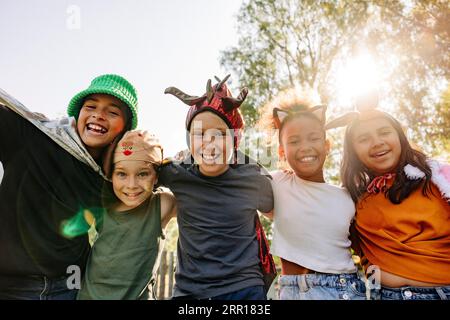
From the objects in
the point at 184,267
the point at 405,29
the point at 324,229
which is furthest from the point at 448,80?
the point at 184,267

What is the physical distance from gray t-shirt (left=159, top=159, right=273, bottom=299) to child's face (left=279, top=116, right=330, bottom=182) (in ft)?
0.84

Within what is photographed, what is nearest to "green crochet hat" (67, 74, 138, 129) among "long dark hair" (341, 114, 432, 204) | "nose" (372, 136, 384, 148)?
"long dark hair" (341, 114, 432, 204)

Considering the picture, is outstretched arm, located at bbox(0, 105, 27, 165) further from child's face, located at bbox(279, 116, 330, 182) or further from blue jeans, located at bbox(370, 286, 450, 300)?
blue jeans, located at bbox(370, 286, 450, 300)

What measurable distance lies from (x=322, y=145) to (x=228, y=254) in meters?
0.98

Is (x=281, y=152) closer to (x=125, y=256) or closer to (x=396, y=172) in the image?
(x=396, y=172)

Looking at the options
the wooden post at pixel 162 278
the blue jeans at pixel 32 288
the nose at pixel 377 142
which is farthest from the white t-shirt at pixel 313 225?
the wooden post at pixel 162 278

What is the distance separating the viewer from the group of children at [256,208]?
238 centimetres

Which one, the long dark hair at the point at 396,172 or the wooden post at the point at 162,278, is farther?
the wooden post at the point at 162,278

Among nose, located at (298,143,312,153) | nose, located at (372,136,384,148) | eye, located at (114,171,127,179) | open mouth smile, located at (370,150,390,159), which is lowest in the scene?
eye, located at (114,171,127,179)

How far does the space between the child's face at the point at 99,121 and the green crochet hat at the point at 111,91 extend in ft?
0.19

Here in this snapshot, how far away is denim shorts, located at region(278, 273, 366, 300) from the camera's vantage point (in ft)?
7.73

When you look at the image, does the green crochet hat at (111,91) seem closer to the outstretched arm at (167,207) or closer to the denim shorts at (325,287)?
the outstretched arm at (167,207)
